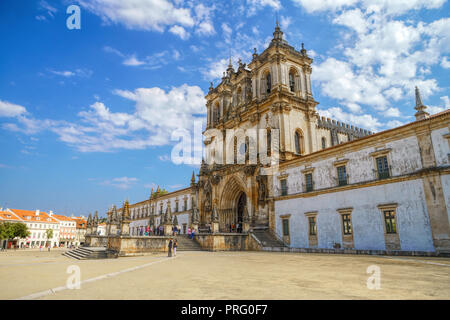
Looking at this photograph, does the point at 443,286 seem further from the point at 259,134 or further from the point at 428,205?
the point at 259,134

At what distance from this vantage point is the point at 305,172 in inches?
951

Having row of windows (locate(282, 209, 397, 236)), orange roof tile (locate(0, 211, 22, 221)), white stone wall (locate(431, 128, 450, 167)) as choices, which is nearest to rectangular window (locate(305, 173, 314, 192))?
row of windows (locate(282, 209, 397, 236))

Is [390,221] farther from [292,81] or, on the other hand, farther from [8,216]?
[8,216]

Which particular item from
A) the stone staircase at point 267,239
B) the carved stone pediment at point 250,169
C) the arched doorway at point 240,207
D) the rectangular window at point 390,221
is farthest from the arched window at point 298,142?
the rectangular window at point 390,221

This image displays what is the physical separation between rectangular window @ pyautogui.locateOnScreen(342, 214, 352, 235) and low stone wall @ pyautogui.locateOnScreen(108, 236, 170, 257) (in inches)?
559

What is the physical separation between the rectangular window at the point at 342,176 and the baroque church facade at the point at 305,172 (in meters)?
0.08

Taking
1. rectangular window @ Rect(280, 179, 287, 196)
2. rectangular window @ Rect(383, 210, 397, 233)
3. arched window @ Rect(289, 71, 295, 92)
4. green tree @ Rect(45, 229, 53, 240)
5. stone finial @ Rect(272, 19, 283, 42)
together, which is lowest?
green tree @ Rect(45, 229, 53, 240)

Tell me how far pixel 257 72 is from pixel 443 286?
1252 inches

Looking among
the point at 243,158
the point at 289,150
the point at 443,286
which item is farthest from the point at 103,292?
the point at 243,158

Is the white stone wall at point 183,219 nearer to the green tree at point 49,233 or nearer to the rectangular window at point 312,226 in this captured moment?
the rectangular window at point 312,226

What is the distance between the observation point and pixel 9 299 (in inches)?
212

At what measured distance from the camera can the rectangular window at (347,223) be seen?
20.0 m

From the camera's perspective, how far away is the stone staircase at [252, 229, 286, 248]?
24.1 m

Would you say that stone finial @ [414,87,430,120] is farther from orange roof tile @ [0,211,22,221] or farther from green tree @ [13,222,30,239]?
orange roof tile @ [0,211,22,221]
